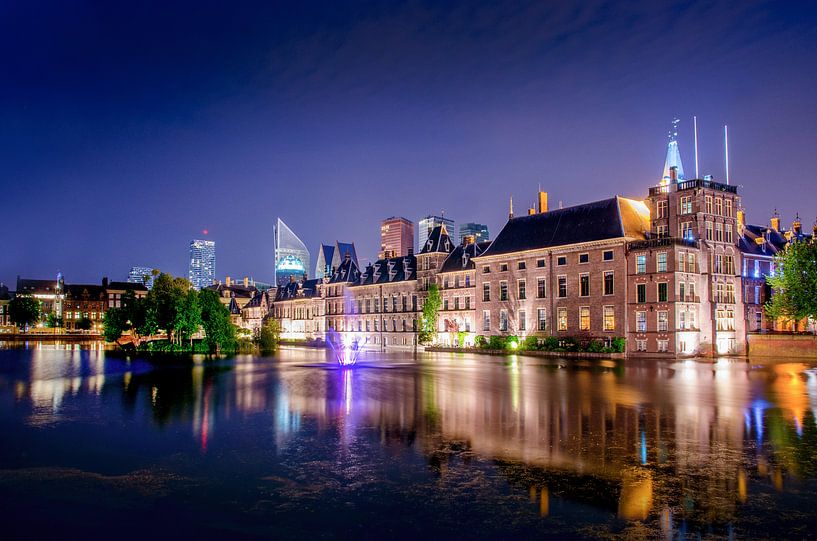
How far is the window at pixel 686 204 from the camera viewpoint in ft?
209

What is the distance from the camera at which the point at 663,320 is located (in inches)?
2410

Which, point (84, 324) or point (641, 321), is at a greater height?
point (641, 321)

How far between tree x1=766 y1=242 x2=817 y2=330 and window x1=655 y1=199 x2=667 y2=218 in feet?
40.9

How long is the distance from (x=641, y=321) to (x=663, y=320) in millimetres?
2400

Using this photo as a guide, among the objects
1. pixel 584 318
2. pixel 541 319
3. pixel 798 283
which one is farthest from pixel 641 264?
pixel 541 319

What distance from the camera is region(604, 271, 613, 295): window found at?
6581 centimetres

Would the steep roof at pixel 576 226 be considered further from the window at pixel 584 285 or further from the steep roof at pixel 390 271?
the steep roof at pixel 390 271

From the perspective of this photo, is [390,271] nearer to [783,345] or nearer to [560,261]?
[560,261]

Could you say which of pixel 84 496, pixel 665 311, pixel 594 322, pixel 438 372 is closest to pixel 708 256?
pixel 665 311

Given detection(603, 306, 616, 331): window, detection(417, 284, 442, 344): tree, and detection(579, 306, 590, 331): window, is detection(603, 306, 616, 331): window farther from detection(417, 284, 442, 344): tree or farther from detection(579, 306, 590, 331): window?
detection(417, 284, 442, 344): tree

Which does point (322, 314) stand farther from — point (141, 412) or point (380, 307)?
point (141, 412)

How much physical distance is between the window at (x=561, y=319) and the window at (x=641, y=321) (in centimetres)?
898

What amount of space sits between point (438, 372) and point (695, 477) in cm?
3059

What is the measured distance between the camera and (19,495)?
13680mm
